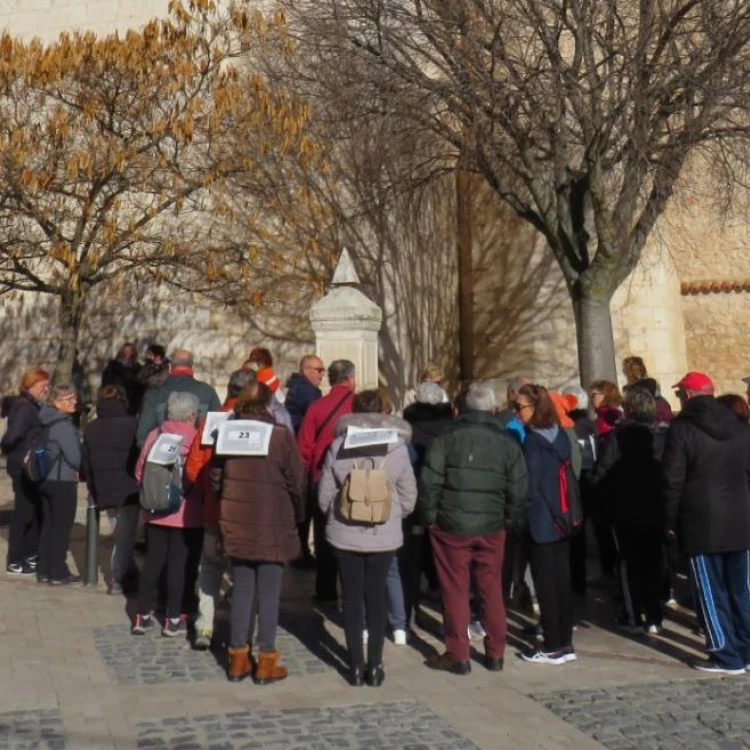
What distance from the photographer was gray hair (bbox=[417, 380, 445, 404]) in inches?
323

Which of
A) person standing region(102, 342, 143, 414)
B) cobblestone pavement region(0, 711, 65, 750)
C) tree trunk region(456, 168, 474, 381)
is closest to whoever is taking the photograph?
cobblestone pavement region(0, 711, 65, 750)

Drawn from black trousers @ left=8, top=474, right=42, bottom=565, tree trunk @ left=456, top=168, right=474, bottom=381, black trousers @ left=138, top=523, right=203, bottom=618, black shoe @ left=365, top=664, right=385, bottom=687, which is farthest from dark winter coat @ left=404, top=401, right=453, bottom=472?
tree trunk @ left=456, top=168, right=474, bottom=381

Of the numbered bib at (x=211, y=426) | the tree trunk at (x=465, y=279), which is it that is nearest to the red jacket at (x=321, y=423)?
the numbered bib at (x=211, y=426)

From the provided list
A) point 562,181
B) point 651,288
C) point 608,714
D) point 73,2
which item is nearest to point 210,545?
point 608,714

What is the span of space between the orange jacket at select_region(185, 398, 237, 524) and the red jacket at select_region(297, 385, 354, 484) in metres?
1.02

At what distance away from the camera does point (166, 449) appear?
7.48 m

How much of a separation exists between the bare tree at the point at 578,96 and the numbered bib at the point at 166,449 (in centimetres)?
588

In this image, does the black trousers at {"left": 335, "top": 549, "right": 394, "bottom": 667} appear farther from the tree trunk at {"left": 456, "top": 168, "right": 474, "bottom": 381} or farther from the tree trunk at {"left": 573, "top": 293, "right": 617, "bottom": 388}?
the tree trunk at {"left": 456, "top": 168, "right": 474, "bottom": 381}

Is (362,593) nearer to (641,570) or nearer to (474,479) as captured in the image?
(474,479)

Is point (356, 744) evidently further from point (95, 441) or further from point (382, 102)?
point (382, 102)

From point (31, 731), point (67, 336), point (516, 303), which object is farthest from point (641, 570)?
point (516, 303)

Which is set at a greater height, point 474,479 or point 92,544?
point 474,479

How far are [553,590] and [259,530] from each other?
1785 millimetres

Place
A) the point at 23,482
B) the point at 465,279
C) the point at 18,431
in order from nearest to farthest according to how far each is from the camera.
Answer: the point at 18,431
the point at 23,482
the point at 465,279
